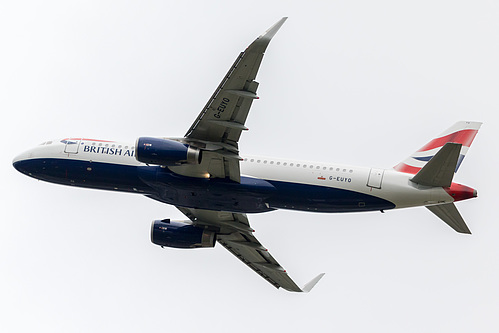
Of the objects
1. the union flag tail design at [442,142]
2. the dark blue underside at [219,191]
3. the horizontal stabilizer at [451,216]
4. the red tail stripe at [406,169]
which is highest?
the union flag tail design at [442,142]

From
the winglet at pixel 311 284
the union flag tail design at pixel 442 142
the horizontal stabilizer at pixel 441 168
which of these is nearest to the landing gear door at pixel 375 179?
the horizontal stabilizer at pixel 441 168

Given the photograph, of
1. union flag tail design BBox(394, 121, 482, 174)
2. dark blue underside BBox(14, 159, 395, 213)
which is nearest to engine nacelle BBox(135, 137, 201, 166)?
dark blue underside BBox(14, 159, 395, 213)

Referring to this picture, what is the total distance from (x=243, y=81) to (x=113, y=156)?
11.6m

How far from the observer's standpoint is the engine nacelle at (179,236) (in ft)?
174

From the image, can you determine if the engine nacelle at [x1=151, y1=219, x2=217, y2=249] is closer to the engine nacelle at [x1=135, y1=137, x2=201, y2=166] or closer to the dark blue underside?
the dark blue underside

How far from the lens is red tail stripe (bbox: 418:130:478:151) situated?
4822 cm

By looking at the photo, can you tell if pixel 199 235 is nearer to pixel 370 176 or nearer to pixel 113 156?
pixel 113 156

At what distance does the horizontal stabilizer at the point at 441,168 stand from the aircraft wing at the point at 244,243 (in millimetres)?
12391

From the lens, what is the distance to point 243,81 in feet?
135

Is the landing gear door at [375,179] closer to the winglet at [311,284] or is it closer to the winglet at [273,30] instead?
the winglet at [311,284]

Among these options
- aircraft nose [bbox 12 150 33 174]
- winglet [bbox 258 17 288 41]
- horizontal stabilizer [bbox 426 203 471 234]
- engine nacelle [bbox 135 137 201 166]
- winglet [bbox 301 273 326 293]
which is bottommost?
winglet [bbox 301 273 326 293]

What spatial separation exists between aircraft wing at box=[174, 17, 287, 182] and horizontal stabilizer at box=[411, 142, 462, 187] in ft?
32.2

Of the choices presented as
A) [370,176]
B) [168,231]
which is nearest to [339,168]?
[370,176]

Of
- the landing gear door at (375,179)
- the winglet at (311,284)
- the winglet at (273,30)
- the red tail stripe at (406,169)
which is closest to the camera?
the winglet at (273,30)
